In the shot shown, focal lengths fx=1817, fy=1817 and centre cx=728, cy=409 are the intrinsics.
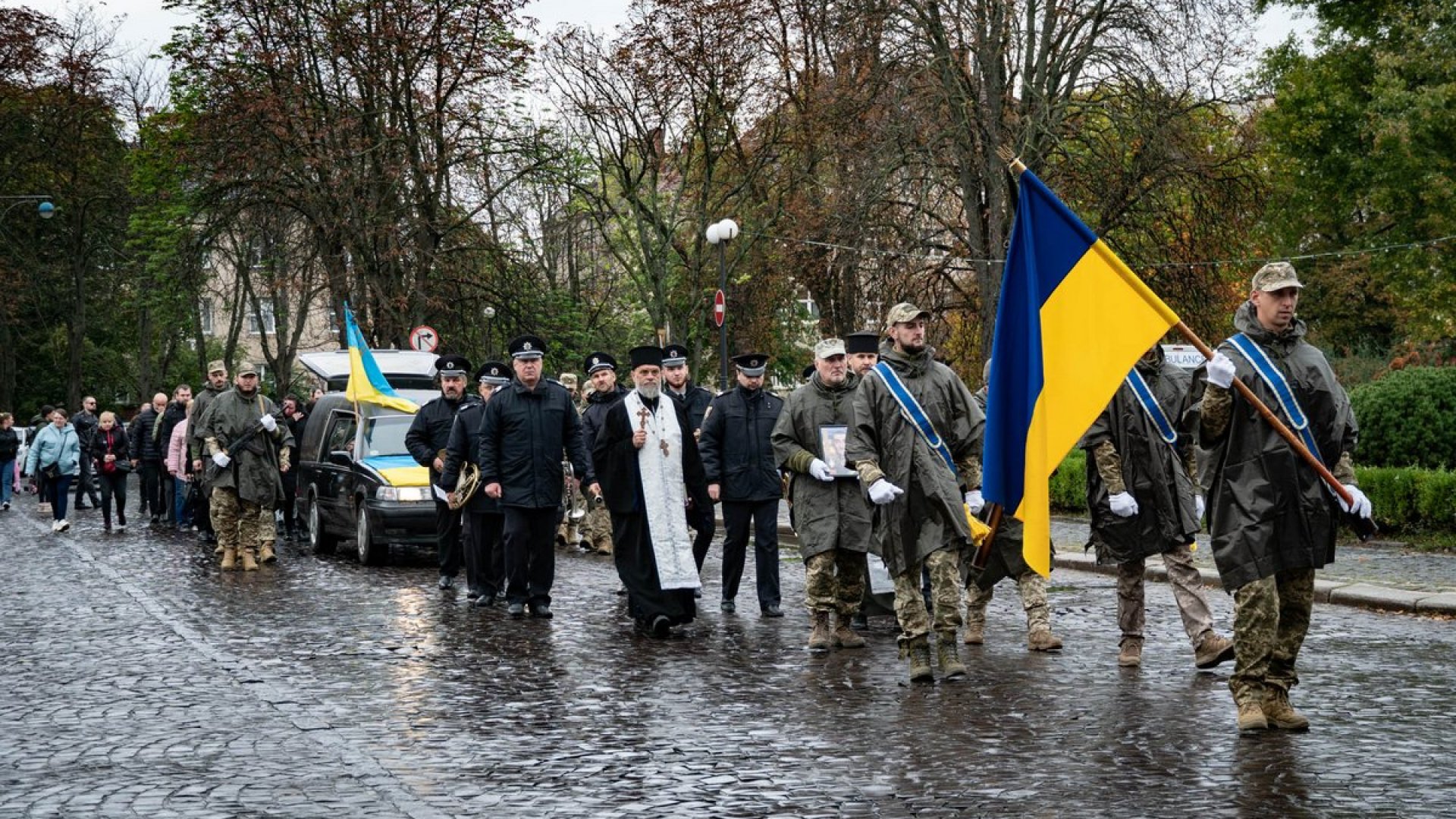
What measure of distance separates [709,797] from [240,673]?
4442 millimetres

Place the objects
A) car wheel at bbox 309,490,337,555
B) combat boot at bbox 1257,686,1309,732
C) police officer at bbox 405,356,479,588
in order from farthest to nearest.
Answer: car wheel at bbox 309,490,337,555 < police officer at bbox 405,356,479,588 < combat boot at bbox 1257,686,1309,732

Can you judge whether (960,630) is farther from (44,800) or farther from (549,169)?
(549,169)

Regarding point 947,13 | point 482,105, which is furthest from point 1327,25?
point 482,105

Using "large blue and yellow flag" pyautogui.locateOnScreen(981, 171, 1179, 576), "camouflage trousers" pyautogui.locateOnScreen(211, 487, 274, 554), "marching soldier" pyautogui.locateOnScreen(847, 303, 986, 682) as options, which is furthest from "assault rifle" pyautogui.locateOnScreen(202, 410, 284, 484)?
"large blue and yellow flag" pyautogui.locateOnScreen(981, 171, 1179, 576)

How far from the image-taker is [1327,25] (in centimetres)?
4512

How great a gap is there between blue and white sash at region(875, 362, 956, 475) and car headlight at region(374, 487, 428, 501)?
366 inches

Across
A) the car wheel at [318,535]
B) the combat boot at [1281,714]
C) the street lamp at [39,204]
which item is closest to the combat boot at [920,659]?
the combat boot at [1281,714]

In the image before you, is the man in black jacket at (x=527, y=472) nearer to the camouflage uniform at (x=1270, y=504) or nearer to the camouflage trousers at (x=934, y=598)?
the camouflage trousers at (x=934, y=598)

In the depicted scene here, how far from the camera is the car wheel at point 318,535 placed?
20172 mm

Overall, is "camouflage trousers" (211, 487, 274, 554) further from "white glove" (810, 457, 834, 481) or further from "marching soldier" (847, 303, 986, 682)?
"marching soldier" (847, 303, 986, 682)

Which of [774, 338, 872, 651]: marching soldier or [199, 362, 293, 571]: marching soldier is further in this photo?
[199, 362, 293, 571]: marching soldier

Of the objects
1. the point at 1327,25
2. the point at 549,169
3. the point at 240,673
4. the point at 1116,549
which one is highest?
the point at 1327,25

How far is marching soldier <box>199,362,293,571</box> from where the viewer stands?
1769 cm

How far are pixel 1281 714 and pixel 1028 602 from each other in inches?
123
